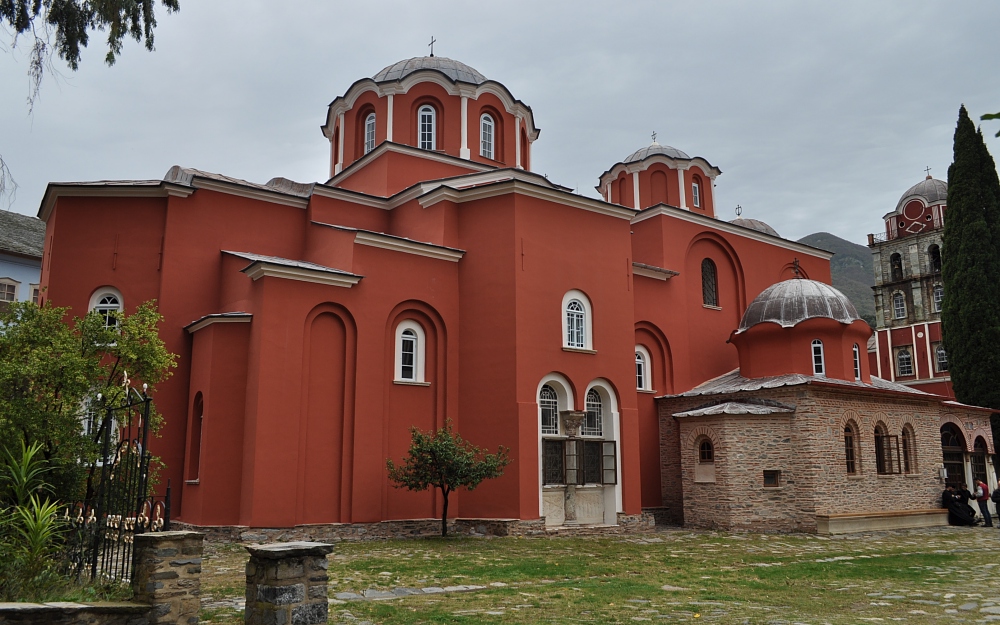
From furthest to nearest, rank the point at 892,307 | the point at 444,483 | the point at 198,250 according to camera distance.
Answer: the point at 892,307, the point at 198,250, the point at 444,483

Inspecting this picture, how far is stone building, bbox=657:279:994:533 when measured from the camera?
59.6 ft

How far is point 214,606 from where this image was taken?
8391 millimetres

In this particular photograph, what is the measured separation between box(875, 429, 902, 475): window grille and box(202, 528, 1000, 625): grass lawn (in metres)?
3.42

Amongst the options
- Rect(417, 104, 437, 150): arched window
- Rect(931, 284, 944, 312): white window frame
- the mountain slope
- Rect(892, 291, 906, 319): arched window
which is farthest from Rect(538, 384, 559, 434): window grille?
the mountain slope

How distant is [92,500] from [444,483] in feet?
23.5

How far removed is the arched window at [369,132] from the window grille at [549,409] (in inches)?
363

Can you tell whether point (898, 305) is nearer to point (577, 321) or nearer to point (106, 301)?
point (577, 321)

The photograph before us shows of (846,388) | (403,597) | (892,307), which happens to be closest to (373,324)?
(403,597)

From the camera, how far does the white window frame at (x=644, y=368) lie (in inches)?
859

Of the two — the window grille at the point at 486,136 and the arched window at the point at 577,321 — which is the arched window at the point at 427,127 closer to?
the window grille at the point at 486,136

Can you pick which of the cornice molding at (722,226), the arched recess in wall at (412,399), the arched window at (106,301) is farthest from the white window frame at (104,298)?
the cornice molding at (722,226)

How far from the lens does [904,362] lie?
4456 centimetres

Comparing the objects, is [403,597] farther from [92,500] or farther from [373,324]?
[373,324]

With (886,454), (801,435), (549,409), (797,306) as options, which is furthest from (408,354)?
(886,454)
